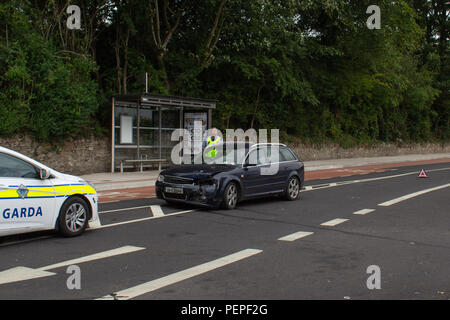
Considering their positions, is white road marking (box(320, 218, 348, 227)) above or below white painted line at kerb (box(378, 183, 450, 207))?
below

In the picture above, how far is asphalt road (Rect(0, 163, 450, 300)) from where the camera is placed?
516cm

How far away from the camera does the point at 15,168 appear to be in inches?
282

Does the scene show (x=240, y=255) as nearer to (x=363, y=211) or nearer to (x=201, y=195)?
(x=201, y=195)

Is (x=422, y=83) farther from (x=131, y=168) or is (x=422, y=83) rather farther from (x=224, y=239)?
(x=224, y=239)

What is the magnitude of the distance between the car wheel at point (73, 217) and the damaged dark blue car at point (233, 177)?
3048 millimetres

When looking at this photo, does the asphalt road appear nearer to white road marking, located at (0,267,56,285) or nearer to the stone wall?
white road marking, located at (0,267,56,285)

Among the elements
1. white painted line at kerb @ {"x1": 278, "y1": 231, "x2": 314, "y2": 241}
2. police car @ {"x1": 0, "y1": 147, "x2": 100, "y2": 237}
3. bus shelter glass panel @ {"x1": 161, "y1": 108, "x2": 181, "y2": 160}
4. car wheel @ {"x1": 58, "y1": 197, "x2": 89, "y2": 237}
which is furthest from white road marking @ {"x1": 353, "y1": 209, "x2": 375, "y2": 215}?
bus shelter glass panel @ {"x1": 161, "y1": 108, "x2": 181, "y2": 160}

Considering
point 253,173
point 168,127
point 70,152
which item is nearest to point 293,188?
point 253,173

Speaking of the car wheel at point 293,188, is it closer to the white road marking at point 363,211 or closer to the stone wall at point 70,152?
the white road marking at point 363,211

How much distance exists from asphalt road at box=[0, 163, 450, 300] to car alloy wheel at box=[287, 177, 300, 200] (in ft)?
4.86

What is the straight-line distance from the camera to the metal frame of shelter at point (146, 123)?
19.5 metres

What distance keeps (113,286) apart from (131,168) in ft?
51.4

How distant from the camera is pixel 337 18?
2966cm

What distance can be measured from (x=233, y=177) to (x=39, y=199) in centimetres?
466
